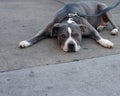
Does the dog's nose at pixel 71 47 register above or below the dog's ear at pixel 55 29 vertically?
below

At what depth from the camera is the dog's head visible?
16.3 ft

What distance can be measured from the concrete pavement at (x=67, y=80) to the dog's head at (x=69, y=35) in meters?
0.42

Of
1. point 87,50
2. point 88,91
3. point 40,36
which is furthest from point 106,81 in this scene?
point 40,36

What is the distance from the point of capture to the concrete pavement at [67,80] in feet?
12.1

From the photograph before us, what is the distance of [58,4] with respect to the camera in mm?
9344

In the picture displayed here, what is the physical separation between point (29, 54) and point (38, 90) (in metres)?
1.27

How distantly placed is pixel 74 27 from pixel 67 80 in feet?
4.56

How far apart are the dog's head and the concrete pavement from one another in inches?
16.4

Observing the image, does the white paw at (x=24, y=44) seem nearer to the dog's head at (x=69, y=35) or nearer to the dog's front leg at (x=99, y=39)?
the dog's head at (x=69, y=35)

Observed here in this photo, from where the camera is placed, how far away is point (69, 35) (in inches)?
199

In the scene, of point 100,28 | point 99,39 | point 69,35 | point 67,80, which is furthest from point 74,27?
point 67,80

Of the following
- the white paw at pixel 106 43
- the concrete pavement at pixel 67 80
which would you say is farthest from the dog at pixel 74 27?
the concrete pavement at pixel 67 80

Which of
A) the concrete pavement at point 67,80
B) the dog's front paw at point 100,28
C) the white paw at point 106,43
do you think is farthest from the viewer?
the dog's front paw at point 100,28

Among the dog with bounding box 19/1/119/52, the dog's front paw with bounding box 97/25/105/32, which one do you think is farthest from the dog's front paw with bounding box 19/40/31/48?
the dog's front paw with bounding box 97/25/105/32
